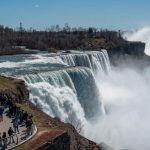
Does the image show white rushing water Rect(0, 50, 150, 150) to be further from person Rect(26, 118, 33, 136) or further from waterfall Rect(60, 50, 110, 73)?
person Rect(26, 118, 33, 136)

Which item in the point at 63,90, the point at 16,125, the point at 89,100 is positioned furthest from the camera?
the point at 89,100

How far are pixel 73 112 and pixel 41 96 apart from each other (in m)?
3.67

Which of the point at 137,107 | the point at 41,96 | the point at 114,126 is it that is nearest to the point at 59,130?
the point at 41,96

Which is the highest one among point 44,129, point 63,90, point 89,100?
point 44,129

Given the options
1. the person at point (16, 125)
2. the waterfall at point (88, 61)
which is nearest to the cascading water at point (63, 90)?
the waterfall at point (88, 61)

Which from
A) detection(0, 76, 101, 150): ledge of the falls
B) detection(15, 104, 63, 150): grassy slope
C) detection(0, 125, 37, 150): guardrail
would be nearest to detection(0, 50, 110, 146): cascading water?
detection(0, 76, 101, 150): ledge of the falls

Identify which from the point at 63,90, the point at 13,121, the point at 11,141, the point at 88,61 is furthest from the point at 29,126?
the point at 88,61

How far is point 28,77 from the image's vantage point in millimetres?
39031

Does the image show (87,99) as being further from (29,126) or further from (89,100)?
(29,126)

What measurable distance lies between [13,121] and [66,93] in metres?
15.6

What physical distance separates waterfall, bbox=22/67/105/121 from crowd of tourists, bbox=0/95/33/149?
7.28 meters

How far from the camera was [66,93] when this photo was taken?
40.4 meters

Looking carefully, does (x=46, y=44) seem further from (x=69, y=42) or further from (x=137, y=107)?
(x=137, y=107)

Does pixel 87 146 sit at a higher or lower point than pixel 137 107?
higher
